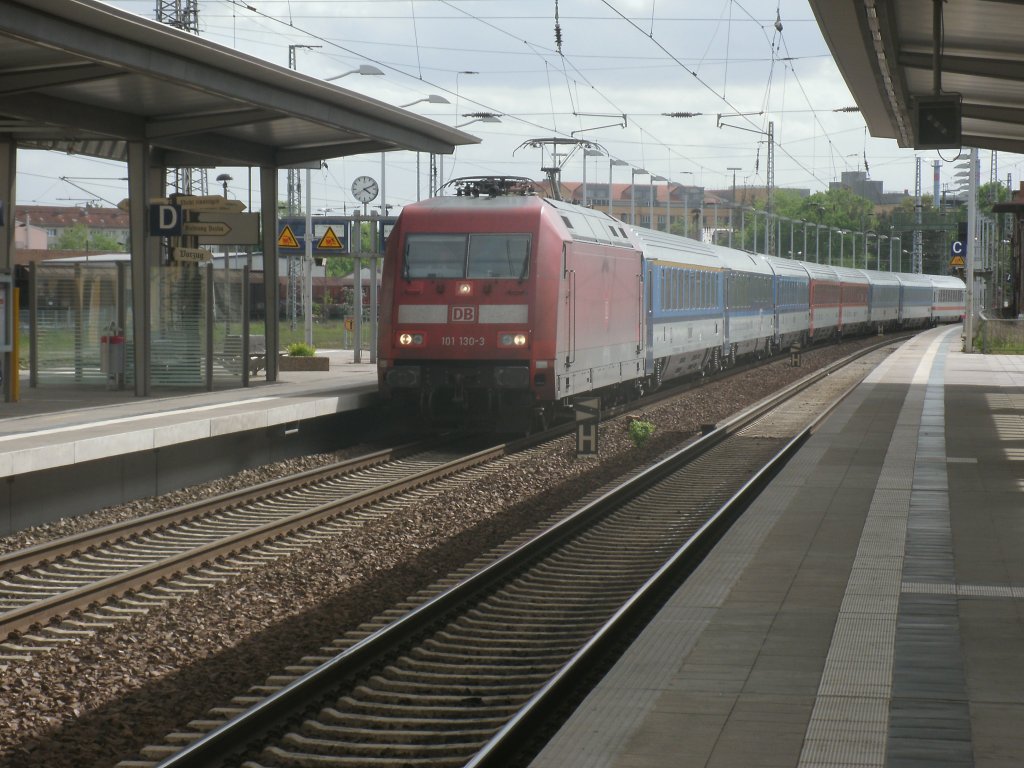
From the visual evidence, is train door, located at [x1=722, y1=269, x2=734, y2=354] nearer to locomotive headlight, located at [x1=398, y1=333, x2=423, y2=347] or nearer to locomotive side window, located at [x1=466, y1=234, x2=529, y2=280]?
locomotive side window, located at [x1=466, y1=234, x2=529, y2=280]

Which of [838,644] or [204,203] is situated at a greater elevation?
[204,203]

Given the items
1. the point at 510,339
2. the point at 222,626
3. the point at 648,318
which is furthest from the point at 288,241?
the point at 222,626

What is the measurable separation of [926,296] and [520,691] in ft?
243

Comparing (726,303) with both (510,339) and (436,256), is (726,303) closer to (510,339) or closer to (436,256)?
(436,256)

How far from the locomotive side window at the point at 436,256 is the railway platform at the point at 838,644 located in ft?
19.6

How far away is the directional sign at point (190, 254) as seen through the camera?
19.7m

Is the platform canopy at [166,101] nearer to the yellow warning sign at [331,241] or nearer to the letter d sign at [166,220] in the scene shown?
the letter d sign at [166,220]

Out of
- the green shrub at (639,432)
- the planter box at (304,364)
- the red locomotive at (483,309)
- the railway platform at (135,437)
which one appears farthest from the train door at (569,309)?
the planter box at (304,364)

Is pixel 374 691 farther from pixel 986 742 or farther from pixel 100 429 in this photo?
pixel 100 429

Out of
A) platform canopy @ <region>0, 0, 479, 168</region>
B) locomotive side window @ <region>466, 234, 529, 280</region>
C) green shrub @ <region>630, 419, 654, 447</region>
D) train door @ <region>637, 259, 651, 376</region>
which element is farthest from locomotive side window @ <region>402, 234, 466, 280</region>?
train door @ <region>637, 259, 651, 376</region>

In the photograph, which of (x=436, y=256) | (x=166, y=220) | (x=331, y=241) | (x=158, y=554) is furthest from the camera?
(x=331, y=241)

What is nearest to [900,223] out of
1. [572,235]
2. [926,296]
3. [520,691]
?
[926,296]

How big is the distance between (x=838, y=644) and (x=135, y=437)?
8.22 metres

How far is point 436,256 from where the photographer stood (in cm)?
1752
